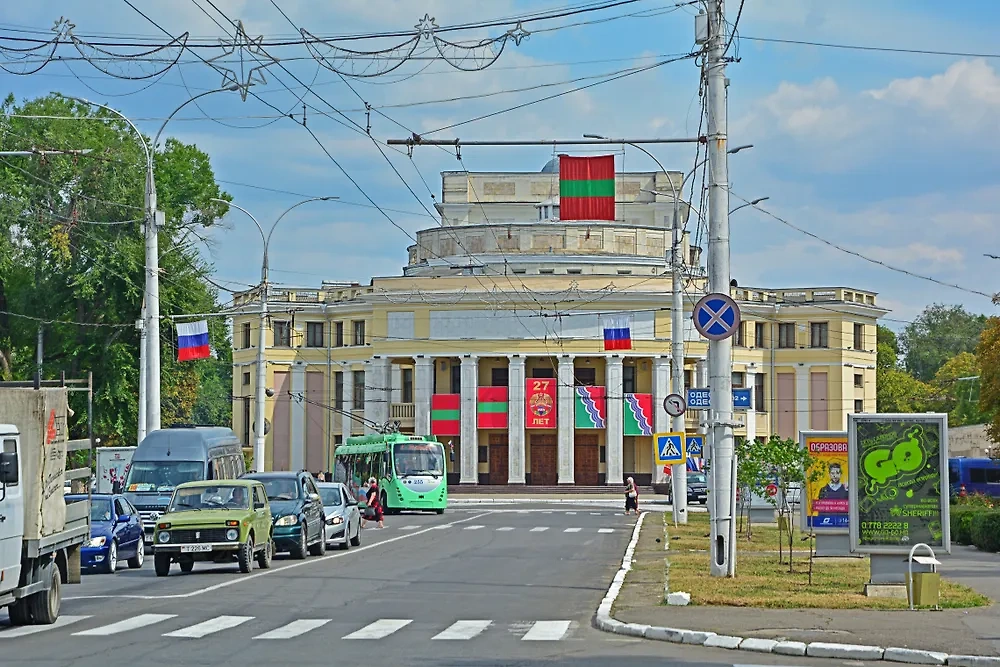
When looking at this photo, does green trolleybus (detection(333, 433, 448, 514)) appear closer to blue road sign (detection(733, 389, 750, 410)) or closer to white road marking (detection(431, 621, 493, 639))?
blue road sign (detection(733, 389, 750, 410))

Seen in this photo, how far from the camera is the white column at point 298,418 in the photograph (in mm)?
98438

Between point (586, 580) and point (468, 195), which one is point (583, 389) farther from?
point (586, 580)

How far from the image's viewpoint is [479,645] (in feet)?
51.6

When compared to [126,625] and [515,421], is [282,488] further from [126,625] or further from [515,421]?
[515,421]

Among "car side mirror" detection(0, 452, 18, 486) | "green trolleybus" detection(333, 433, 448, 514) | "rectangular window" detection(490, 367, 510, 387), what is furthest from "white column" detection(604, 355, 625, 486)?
"car side mirror" detection(0, 452, 18, 486)

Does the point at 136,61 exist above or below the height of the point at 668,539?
above

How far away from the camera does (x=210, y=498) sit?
27.0 m

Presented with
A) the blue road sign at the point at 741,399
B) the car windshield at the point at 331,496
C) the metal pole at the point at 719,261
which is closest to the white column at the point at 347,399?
the car windshield at the point at 331,496

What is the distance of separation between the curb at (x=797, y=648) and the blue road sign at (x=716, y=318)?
6.27 metres

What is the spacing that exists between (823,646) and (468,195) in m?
83.4

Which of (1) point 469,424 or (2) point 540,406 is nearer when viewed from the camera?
(2) point 540,406

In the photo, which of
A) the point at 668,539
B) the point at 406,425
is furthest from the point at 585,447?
the point at 668,539

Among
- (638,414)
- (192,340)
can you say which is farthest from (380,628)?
(638,414)

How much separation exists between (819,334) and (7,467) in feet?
280
